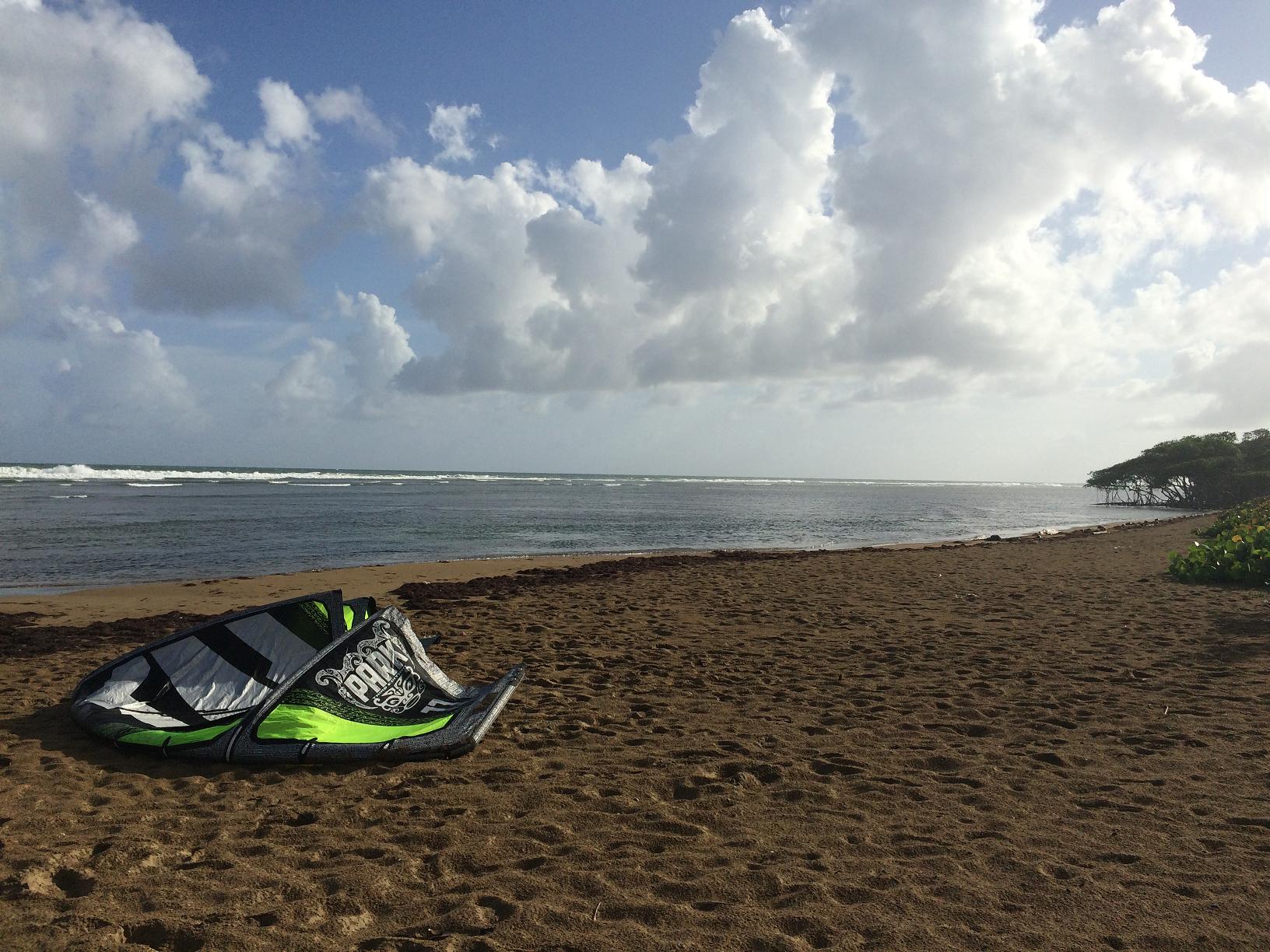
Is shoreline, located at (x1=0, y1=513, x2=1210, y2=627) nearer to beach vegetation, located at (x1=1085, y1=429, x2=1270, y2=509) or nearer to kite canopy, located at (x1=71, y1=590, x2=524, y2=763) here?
kite canopy, located at (x1=71, y1=590, x2=524, y2=763)

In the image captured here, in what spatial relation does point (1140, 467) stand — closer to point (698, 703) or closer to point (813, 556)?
point (813, 556)

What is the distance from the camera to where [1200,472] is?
56906 millimetres

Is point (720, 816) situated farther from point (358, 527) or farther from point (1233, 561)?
point (358, 527)

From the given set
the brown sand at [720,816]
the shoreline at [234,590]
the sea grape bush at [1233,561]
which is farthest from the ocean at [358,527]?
the sea grape bush at [1233,561]

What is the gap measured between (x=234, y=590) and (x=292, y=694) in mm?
9535

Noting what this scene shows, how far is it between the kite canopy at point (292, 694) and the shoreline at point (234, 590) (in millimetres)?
5652

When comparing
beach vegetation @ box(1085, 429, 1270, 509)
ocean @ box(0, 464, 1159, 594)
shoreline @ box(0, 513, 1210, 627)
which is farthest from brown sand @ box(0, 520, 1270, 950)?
beach vegetation @ box(1085, 429, 1270, 509)

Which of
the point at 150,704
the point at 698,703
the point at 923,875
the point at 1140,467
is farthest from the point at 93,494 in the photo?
the point at 1140,467

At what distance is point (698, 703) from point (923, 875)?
10.1 feet

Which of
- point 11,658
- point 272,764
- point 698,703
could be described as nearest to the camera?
point 272,764

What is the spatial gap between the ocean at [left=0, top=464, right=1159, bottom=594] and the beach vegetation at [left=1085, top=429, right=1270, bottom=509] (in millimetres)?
11895

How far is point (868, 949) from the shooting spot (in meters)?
2.72

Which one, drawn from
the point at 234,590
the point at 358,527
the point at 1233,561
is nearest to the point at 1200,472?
the point at 1233,561

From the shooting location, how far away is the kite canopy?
4.88 m
